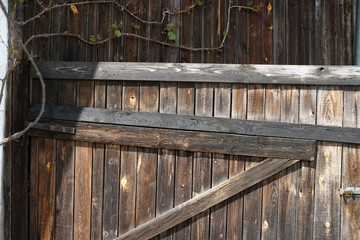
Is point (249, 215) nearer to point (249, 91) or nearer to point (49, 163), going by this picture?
point (249, 91)

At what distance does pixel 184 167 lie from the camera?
3363 millimetres

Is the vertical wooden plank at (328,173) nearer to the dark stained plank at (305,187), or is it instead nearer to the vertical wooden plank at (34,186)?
the dark stained plank at (305,187)

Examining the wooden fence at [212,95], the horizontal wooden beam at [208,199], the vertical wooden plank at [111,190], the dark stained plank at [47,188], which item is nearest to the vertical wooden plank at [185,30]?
the wooden fence at [212,95]

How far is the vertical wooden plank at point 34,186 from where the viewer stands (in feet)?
12.0

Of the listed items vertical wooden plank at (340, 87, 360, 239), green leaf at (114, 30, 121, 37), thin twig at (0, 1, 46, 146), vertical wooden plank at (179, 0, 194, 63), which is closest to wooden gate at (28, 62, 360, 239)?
vertical wooden plank at (340, 87, 360, 239)

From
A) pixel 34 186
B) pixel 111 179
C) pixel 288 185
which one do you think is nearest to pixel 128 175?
pixel 111 179

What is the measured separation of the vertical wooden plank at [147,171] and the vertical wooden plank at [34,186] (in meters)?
0.92

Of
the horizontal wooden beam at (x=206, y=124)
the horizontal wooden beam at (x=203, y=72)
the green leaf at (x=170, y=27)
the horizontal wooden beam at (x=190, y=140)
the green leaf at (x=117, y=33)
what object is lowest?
the horizontal wooden beam at (x=190, y=140)

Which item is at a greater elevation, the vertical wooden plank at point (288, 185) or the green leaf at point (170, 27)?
the green leaf at point (170, 27)

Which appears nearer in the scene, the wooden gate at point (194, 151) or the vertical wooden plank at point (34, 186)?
the wooden gate at point (194, 151)

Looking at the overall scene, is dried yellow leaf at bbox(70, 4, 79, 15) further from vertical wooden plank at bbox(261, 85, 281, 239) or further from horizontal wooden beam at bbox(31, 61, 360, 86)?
vertical wooden plank at bbox(261, 85, 281, 239)

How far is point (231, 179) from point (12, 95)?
1.94m

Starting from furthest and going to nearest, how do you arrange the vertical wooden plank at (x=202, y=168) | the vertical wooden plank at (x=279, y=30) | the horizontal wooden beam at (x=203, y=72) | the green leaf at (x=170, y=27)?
the vertical wooden plank at (x=279, y=30) < the green leaf at (x=170, y=27) < the vertical wooden plank at (x=202, y=168) < the horizontal wooden beam at (x=203, y=72)

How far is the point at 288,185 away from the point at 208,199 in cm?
63
